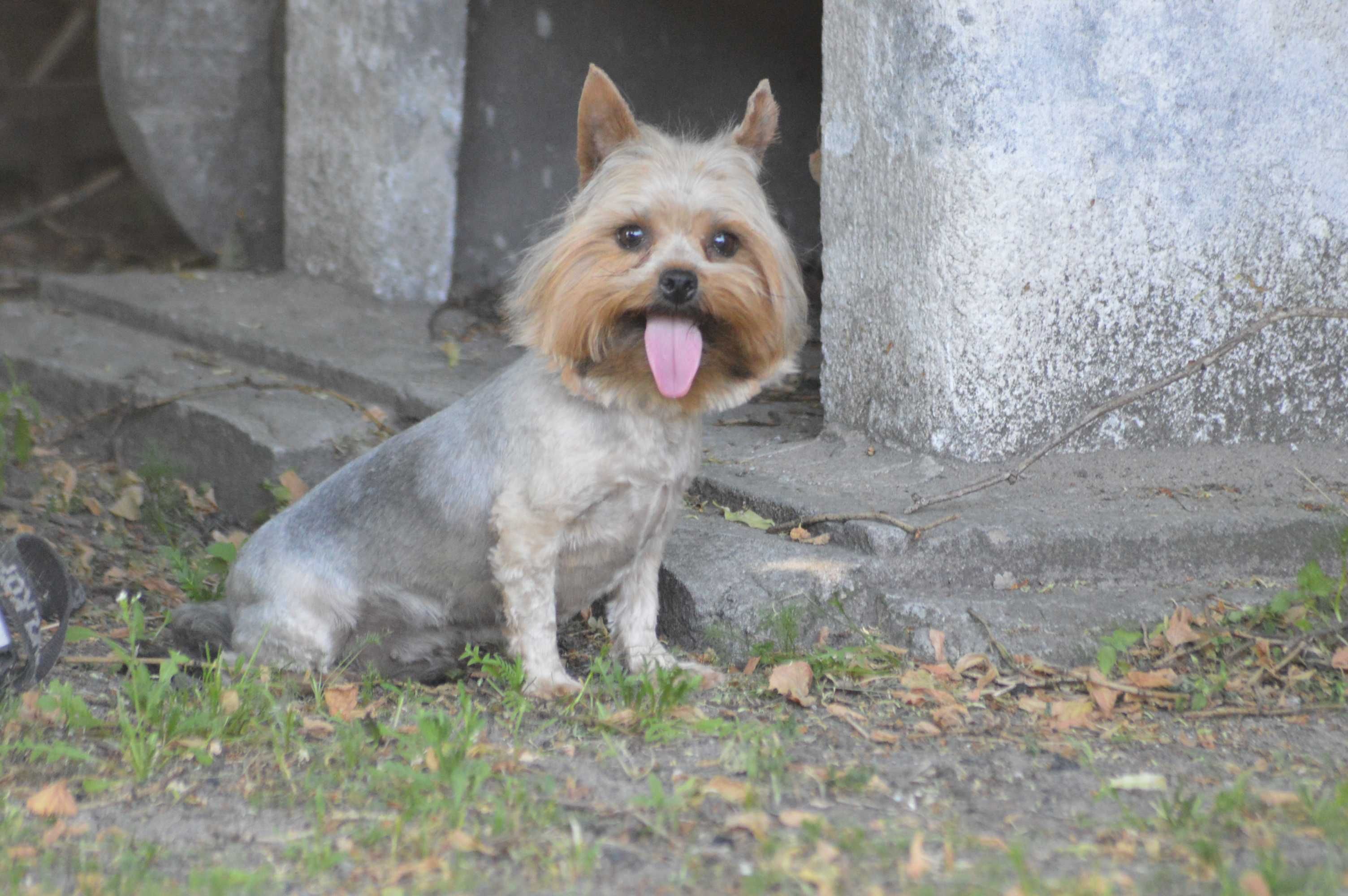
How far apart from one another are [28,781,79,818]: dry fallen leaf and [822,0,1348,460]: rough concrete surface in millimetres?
2730

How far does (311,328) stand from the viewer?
650cm

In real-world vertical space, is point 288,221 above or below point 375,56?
below

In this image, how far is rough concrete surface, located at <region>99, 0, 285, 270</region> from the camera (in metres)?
7.38

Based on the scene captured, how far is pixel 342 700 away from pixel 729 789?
1.19m

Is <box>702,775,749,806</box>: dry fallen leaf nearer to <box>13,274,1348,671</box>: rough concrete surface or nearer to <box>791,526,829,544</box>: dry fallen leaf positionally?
<box>13,274,1348,671</box>: rough concrete surface

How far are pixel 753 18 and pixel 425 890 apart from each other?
6198 millimetres

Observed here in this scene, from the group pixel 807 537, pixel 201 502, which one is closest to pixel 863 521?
pixel 807 537

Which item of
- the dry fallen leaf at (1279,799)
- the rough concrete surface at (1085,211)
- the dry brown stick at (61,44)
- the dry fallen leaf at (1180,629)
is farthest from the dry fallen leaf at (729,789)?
the dry brown stick at (61,44)

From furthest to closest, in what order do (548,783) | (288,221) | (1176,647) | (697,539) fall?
(288,221) → (697,539) → (1176,647) → (548,783)

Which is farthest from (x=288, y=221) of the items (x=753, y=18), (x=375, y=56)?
(x=753, y=18)

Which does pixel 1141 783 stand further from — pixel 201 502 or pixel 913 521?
pixel 201 502

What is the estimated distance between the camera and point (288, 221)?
738 cm

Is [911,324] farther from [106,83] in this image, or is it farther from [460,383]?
[106,83]

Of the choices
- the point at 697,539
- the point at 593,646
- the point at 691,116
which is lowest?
the point at 593,646
